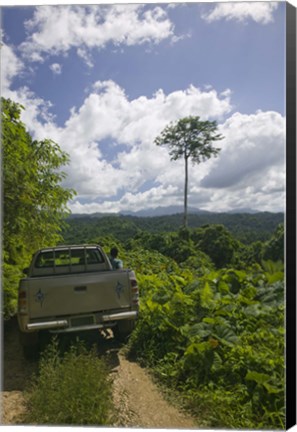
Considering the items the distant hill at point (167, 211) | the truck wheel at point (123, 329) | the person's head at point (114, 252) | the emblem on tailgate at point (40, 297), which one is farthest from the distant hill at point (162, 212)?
the truck wheel at point (123, 329)

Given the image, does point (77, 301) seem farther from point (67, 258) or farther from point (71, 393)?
point (71, 393)

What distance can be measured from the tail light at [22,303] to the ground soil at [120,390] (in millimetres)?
428

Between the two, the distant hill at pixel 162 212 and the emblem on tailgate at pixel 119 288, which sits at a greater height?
the distant hill at pixel 162 212

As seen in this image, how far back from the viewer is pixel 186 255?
5.06 metres

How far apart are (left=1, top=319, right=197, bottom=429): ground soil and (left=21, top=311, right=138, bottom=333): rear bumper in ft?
1.32

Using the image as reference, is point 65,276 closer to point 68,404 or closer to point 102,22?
point 68,404

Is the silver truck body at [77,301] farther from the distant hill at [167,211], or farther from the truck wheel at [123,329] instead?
the distant hill at [167,211]

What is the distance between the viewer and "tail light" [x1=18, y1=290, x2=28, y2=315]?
4.47 metres

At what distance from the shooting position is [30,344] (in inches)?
187

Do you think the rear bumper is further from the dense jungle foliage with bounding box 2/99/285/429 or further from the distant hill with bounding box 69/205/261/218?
the distant hill with bounding box 69/205/261/218

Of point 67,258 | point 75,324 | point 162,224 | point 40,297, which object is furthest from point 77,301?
point 162,224

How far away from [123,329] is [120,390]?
62 cm

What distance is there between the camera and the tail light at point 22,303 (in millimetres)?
4473

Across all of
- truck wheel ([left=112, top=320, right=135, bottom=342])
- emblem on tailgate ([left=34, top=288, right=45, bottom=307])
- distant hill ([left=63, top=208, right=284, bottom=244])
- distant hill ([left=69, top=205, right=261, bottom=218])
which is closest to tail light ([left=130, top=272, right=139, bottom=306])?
truck wheel ([left=112, top=320, right=135, bottom=342])
